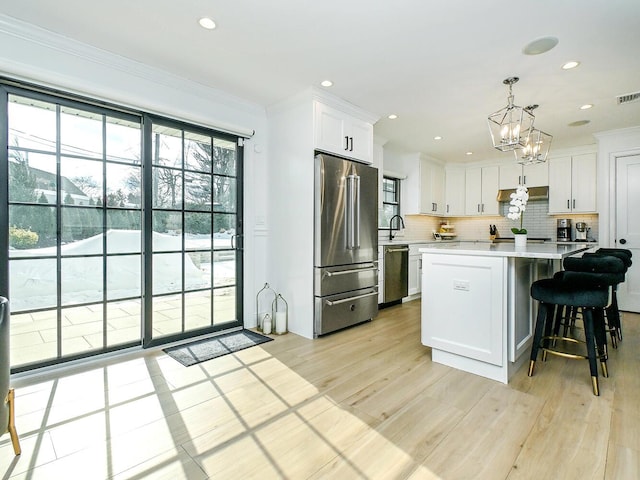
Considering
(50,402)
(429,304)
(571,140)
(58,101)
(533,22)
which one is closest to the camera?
(50,402)

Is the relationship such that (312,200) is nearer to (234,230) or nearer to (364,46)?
(234,230)

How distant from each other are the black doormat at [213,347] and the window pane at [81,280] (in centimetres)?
79

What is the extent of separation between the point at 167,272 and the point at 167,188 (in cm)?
80

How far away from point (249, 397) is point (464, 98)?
3.49 meters

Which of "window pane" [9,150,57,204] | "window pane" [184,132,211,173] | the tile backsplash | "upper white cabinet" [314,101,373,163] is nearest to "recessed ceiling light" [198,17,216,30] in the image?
"window pane" [184,132,211,173]

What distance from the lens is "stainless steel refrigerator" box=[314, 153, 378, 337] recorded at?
3.38 meters

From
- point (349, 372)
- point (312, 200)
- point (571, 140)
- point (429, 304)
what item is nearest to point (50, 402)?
point (349, 372)

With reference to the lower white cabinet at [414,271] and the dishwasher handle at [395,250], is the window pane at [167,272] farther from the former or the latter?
the lower white cabinet at [414,271]

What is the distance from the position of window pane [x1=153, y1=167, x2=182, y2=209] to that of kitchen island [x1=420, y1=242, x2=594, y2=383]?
236 cm

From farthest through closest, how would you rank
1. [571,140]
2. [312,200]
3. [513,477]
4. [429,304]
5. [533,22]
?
[571,140], [312,200], [429,304], [533,22], [513,477]

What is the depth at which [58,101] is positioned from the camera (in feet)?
8.24

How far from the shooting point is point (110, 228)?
2.79 m

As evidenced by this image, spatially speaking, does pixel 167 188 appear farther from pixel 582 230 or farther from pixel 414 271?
pixel 582 230

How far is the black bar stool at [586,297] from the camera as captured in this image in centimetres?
222
